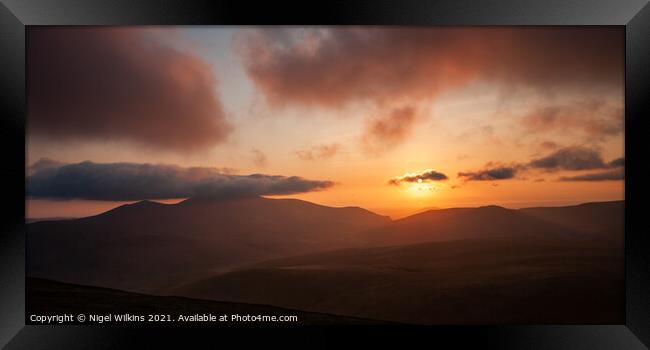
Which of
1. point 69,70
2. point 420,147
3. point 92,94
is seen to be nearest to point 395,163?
point 420,147

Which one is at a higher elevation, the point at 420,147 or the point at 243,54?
the point at 243,54

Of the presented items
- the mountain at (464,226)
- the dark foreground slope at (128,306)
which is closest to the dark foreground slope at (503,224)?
the mountain at (464,226)

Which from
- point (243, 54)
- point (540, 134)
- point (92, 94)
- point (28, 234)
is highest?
point (243, 54)

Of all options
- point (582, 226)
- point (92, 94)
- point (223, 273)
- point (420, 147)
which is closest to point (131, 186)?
point (92, 94)

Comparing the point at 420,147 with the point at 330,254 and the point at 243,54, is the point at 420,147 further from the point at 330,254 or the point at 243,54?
the point at 243,54

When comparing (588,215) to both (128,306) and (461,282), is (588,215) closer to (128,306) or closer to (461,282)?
(461,282)

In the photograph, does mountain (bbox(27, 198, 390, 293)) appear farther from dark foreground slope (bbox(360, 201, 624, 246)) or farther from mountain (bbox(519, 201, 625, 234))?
mountain (bbox(519, 201, 625, 234))

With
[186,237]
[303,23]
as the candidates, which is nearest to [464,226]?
[303,23]
